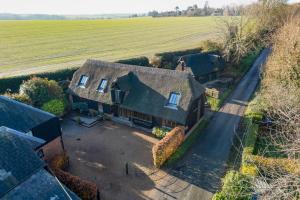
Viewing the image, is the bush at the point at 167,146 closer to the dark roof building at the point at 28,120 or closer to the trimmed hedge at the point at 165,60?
the dark roof building at the point at 28,120

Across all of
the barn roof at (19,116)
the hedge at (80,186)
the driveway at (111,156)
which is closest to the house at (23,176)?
the hedge at (80,186)

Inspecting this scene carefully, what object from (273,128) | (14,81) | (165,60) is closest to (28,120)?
(14,81)

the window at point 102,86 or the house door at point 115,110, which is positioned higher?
the window at point 102,86

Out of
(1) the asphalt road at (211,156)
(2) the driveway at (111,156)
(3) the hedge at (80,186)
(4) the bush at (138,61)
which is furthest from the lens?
(4) the bush at (138,61)

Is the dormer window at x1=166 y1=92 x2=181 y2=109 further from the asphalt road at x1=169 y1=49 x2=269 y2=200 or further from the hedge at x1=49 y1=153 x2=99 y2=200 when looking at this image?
the hedge at x1=49 y1=153 x2=99 y2=200

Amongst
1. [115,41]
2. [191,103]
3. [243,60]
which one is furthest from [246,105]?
[115,41]

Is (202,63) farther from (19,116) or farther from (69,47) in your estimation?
(69,47)

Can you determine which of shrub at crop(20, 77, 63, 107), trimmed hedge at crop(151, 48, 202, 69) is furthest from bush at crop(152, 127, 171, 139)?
trimmed hedge at crop(151, 48, 202, 69)
